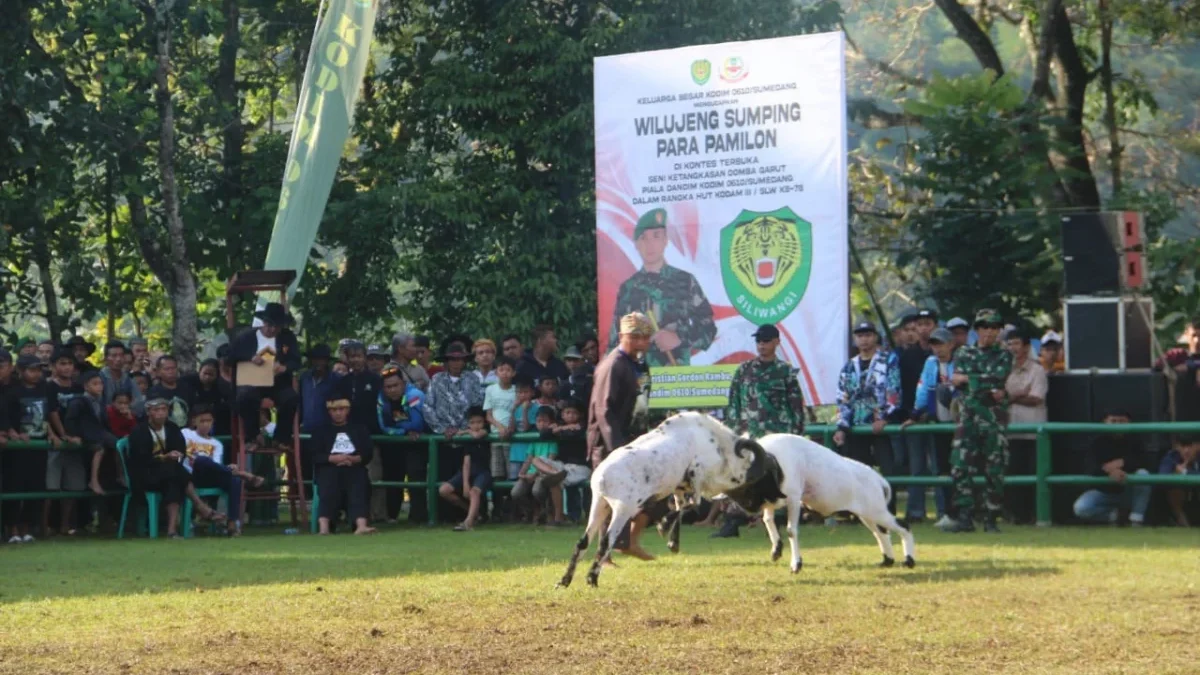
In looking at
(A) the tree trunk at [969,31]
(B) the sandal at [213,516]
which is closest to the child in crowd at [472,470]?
(B) the sandal at [213,516]

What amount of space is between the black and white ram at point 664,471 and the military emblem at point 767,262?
554 centimetres

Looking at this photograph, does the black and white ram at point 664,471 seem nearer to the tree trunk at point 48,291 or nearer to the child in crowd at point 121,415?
the child in crowd at point 121,415

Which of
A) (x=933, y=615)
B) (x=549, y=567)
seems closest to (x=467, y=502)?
(x=549, y=567)

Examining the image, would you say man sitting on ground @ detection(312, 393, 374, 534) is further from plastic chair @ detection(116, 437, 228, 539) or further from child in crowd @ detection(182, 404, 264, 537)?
plastic chair @ detection(116, 437, 228, 539)

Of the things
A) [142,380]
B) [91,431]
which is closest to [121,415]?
[91,431]

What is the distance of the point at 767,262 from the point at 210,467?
5994 millimetres

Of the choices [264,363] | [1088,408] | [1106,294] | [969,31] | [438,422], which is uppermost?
[969,31]

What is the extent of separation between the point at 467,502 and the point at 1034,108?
10060 millimetres

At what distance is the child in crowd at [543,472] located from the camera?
18594 millimetres

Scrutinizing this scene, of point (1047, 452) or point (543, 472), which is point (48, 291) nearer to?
point (543, 472)

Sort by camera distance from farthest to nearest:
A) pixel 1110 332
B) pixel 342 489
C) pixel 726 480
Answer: pixel 342 489, pixel 1110 332, pixel 726 480

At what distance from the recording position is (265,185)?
26.0 m

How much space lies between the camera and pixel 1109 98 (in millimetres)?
30469

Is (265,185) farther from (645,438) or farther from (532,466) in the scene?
(645,438)
